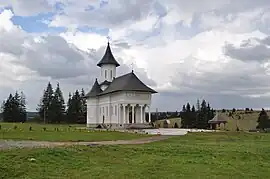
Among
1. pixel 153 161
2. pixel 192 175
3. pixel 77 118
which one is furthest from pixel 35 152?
pixel 77 118

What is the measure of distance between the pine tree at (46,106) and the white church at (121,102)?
94.6ft

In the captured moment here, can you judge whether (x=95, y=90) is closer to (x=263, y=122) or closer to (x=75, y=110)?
(x=75, y=110)

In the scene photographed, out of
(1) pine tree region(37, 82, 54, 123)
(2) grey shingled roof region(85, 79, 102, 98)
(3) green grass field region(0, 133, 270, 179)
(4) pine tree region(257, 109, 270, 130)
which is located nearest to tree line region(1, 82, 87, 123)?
(1) pine tree region(37, 82, 54, 123)

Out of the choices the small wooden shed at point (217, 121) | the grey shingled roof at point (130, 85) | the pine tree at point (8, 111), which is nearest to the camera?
the grey shingled roof at point (130, 85)

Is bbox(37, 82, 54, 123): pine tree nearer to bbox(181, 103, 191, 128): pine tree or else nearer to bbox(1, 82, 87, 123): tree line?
bbox(1, 82, 87, 123): tree line

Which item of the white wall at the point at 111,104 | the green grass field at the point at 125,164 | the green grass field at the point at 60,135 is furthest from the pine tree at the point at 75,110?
the green grass field at the point at 125,164

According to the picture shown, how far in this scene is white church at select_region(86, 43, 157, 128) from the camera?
62.2 metres

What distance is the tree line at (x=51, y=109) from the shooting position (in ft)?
326

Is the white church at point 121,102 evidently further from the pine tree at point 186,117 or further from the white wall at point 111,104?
the pine tree at point 186,117

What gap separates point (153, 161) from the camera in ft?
48.9

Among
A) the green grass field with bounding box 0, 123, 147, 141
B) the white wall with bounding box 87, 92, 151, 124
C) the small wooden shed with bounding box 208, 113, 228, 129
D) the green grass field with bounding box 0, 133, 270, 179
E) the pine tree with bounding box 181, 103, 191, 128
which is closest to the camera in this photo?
the green grass field with bounding box 0, 133, 270, 179

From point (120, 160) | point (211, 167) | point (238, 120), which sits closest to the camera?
point (211, 167)

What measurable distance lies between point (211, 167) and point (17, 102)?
95385 mm

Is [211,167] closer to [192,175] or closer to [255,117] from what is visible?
[192,175]
